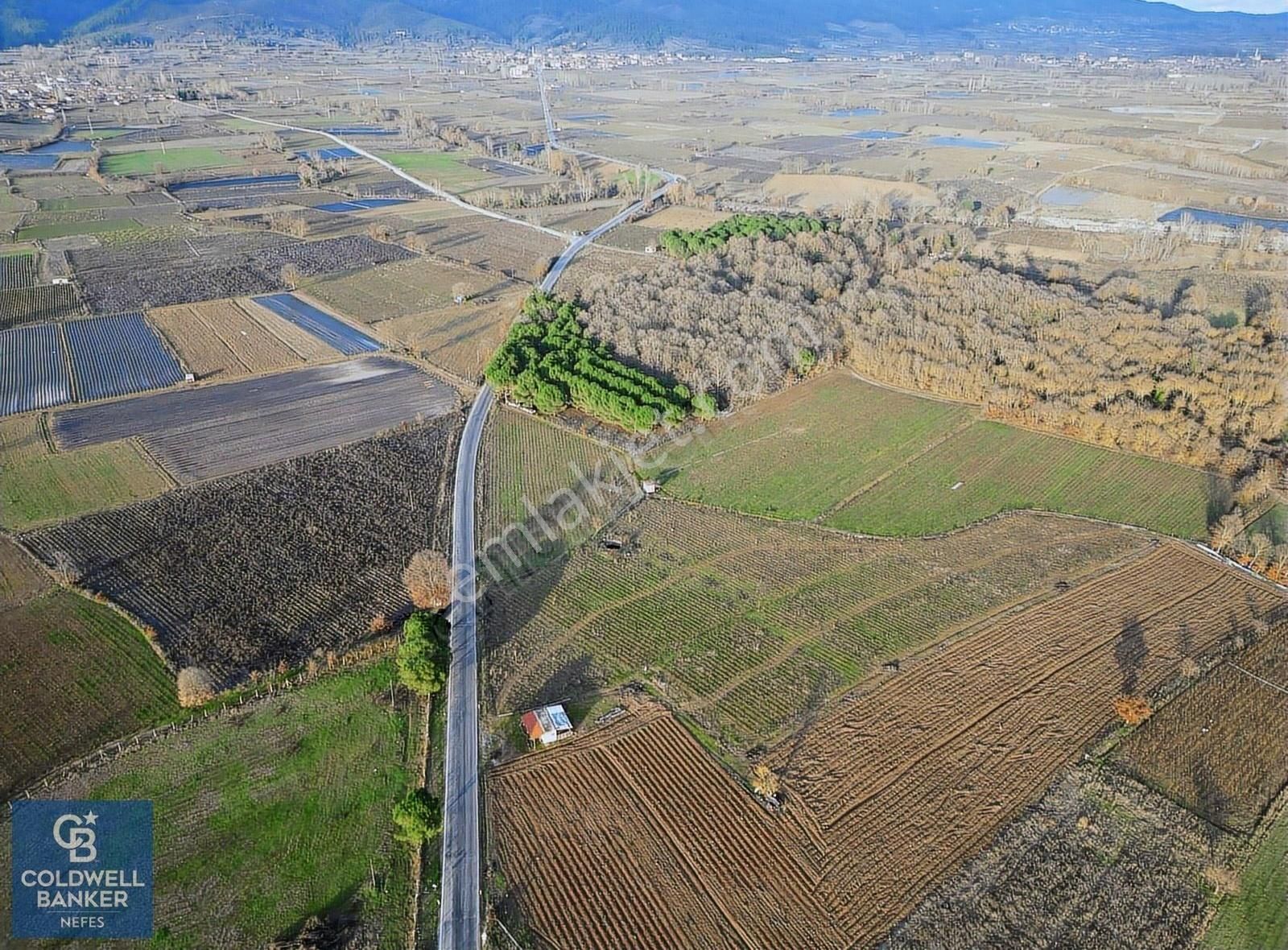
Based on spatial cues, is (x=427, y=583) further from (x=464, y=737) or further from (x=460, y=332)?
(x=460, y=332)

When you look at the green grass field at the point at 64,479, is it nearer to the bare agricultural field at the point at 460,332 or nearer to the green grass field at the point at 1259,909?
the bare agricultural field at the point at 460,332

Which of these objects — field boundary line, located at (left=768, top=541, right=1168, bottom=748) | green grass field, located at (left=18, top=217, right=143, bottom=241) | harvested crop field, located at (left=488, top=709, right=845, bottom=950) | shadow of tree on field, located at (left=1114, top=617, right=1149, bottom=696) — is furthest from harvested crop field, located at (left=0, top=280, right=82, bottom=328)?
shadow of tree on field, located at (left=1114, top=617, right=1149, bottom=696)

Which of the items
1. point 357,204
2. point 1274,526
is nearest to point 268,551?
point 1274,526

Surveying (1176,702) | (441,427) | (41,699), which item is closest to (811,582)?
(1176,702)

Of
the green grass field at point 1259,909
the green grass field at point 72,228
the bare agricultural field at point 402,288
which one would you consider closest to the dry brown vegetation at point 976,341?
the bare agricultural field at point 402,288

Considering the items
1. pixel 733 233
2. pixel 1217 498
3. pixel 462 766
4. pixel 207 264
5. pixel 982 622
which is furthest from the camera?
pixel 733 233

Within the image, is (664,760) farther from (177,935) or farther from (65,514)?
(65,514)
